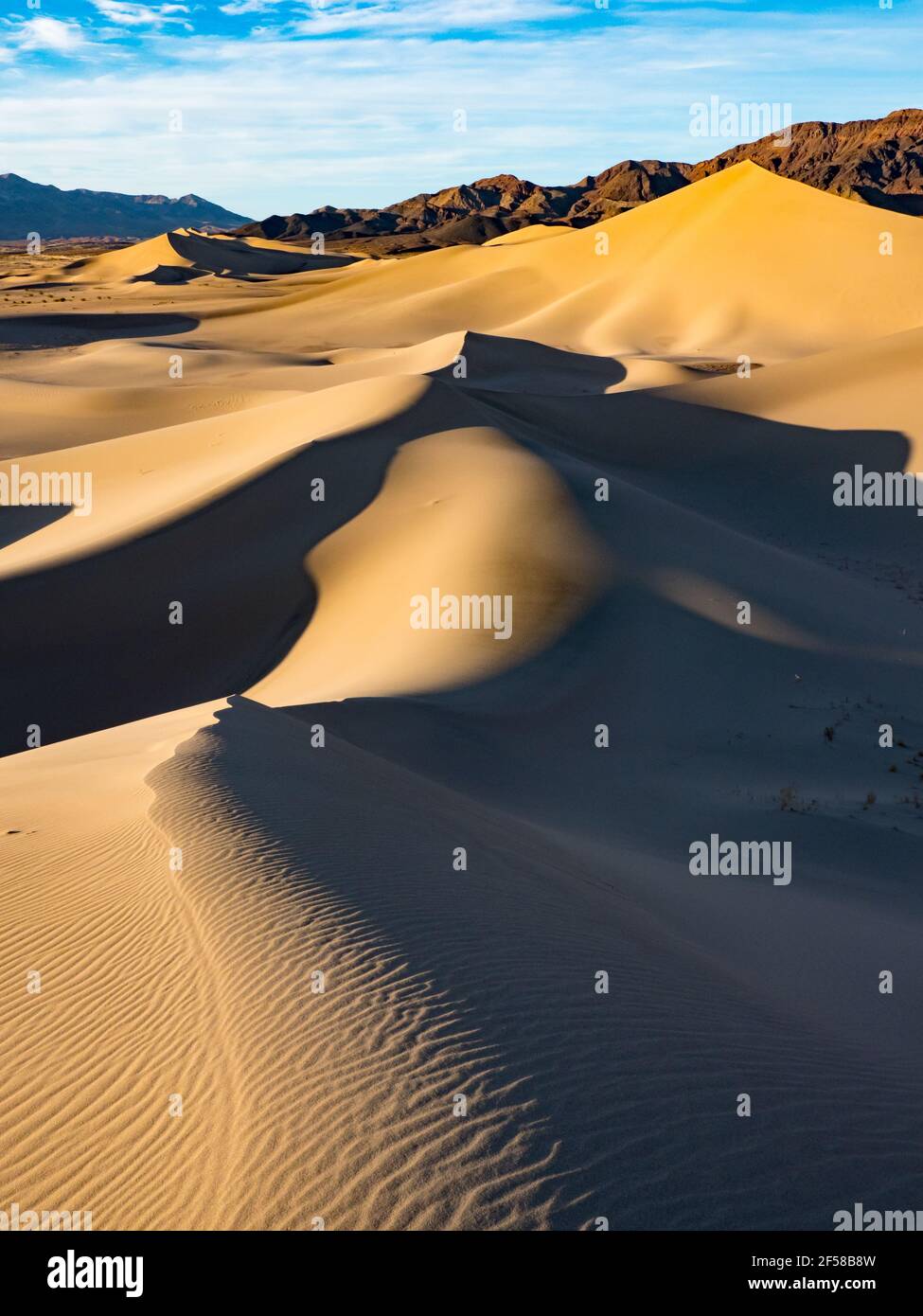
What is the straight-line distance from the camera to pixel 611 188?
14938 centimetres

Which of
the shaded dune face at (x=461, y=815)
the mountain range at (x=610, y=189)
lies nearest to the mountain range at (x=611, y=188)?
the mountain range at (x=610, y=189)

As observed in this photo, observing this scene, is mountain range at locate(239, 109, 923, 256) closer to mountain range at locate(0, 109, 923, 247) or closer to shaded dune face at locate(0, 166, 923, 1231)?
mountain range at locate(0, 109, 923, 247)

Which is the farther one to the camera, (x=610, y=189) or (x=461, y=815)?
(x=610, y=189)

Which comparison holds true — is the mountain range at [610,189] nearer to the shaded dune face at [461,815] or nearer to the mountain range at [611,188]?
the mountain range at [611,188]

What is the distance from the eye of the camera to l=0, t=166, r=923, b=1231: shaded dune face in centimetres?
353

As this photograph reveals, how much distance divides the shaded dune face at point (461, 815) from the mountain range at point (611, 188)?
323 feet

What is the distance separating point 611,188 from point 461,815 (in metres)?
156

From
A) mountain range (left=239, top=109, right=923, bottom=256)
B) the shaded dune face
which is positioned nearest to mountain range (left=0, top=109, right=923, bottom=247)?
mountain range (left=239, top=109, right=923, bottom=256)

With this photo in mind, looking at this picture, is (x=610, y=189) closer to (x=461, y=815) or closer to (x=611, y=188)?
(x=611, y=188)

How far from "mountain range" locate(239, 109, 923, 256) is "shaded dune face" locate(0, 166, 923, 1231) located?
98436 millimetres

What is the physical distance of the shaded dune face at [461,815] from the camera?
3.53 m

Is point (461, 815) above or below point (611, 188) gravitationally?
below

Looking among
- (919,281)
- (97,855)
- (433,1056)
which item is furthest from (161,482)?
(919,281)

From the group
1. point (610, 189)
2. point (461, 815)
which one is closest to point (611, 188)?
point (610, 189)
